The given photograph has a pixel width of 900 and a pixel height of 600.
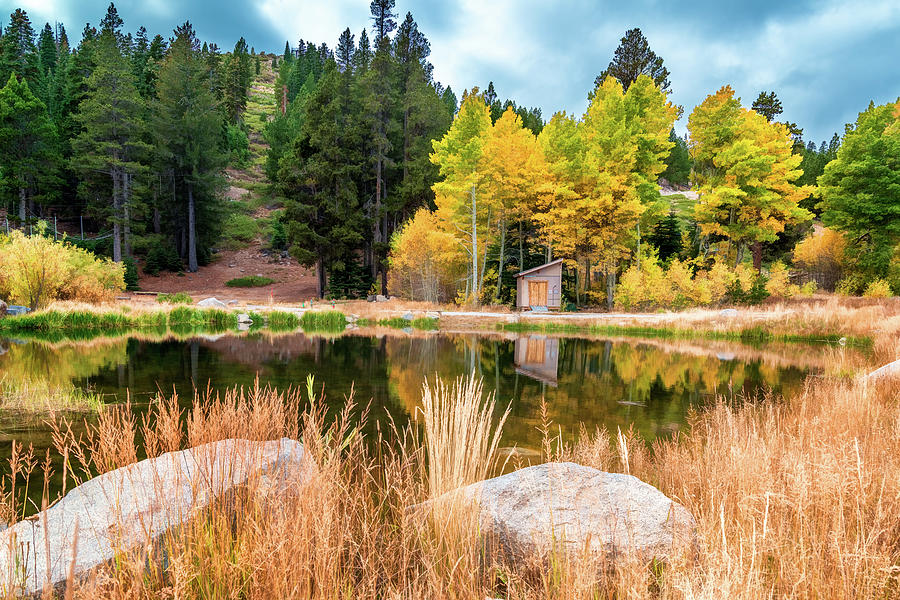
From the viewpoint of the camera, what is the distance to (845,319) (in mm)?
18438

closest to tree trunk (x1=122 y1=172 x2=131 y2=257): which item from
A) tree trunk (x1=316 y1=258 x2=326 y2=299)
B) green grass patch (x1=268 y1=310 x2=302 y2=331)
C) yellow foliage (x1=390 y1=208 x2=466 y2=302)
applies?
tree trunk (x1=316 y1=258 x2=326 y2=299)

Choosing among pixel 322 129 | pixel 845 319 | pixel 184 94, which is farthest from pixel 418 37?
pixel 845 319

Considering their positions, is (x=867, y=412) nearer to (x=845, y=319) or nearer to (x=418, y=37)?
(x=845, y=319)

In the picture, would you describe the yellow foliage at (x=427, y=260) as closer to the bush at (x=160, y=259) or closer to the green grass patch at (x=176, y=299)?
the green grass patch at (x=176, y=299)

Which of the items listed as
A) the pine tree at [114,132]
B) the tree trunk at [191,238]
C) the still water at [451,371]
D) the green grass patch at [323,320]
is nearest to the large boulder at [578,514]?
the still water at [451,371]

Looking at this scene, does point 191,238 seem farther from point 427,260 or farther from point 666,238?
point 666,238

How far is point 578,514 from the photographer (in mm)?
2512

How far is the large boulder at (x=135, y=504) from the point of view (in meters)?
2.17

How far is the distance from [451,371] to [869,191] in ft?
95.2

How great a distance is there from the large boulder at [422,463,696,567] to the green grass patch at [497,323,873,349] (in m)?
17.2

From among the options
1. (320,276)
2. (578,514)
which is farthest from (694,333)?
(320,276)

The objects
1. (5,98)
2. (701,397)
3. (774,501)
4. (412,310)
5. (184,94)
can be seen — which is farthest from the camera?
(184,94)

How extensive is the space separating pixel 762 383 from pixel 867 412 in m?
6.20

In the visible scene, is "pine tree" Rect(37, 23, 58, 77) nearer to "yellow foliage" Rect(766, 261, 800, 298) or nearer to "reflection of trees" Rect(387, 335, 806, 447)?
"reflection of trees" Rect(387, 335, 806, 447)
